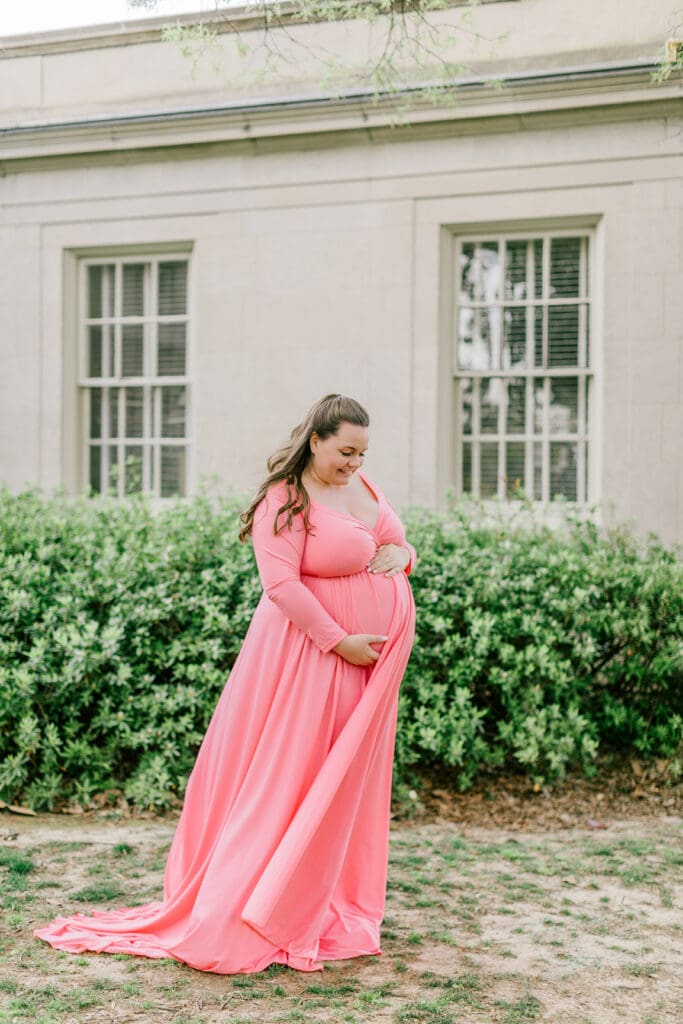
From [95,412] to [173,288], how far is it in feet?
4.87

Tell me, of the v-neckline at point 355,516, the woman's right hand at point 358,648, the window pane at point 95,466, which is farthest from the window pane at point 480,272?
the woman's right hand at point 358,648

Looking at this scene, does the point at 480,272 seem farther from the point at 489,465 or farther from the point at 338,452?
the point at 338,452

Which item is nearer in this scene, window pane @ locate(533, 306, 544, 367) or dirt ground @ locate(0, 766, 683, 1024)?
dirt ground @ locate(0, 766, 683, 1024)

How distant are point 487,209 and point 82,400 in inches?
172

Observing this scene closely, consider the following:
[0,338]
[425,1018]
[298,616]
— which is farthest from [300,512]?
[0,338]

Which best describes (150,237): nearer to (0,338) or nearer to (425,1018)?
(0,338)

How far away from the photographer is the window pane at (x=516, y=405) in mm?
8906

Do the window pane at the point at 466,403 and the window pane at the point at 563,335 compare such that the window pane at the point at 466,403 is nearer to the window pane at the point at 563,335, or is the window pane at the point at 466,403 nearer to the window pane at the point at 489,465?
the window pane at the point at 489,465

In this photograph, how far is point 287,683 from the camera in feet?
12.5

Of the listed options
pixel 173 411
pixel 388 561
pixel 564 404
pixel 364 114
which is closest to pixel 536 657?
pixel 388 561

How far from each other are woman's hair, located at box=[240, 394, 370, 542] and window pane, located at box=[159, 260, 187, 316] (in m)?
6.24

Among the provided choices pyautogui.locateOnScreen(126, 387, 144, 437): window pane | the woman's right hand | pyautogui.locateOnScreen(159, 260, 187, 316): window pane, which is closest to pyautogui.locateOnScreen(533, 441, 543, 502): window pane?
pyautogui.locateOnScreen(159, 260, 187, 316): window pane

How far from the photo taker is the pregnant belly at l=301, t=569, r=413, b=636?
3826 millimetres

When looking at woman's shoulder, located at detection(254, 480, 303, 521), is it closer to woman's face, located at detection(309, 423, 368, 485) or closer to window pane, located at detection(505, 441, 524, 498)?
woman's face, located at detection(309, 423, 368, 485)
